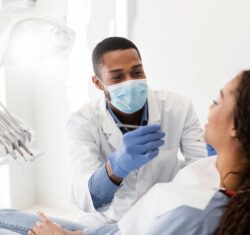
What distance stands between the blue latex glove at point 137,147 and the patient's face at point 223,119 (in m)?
0.24

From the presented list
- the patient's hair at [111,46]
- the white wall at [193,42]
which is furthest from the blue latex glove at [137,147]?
the white wall at [193,42]

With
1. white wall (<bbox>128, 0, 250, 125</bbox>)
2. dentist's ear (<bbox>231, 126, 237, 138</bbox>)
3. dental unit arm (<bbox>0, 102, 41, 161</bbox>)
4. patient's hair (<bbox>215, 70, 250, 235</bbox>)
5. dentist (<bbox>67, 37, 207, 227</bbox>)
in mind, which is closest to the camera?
patient's hair (<bbox>215, 70, 250, 235</bbox>)

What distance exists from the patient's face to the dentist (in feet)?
1.58

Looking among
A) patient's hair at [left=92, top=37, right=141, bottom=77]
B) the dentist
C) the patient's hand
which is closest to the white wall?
the dentist

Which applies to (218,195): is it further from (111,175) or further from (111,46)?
(111,46)

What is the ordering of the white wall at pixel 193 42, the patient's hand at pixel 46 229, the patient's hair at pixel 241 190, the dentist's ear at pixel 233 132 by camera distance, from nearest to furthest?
1. the patient's hair at pixel 241 190
2. the dentist's ear at pixel 233 132
3. the patient's hand at pixel 46 229
4. the white wall at pixel 193 42

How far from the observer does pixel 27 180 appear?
8.85 feet

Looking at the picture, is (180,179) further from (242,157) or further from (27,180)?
(27,180)

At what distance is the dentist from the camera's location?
4.83 ft

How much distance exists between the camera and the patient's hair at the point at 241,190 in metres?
0.80

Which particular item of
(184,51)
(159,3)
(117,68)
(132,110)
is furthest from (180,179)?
(159,3)

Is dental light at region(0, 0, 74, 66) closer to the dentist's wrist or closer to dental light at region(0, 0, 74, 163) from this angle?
dental light at region(0, 0, 74, 163)

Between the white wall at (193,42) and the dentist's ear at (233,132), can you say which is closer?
the dentist's ear at (233,132)

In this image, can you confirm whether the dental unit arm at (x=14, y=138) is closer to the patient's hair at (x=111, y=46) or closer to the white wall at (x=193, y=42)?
the patient's hair at (x=111, y=46)
